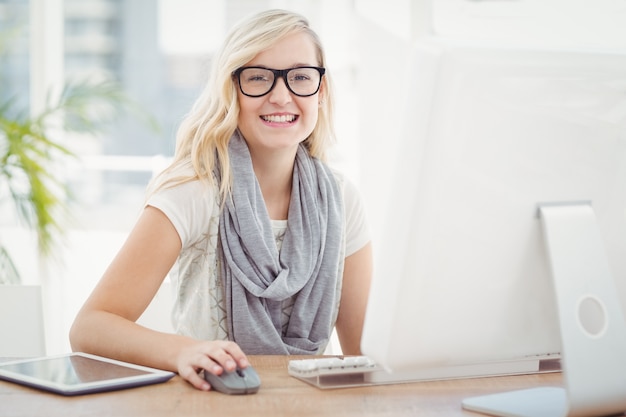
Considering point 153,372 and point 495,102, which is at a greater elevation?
point 495,102

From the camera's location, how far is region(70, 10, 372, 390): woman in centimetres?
186

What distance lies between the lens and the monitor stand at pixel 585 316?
106 centimetres

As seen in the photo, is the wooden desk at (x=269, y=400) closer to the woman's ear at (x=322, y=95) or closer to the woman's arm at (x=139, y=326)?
the woman's arm at (x=139, y=326)

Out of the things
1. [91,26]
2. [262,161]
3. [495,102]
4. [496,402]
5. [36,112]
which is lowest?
[496,402]

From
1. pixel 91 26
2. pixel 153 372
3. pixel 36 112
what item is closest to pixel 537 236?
pixel 153 372

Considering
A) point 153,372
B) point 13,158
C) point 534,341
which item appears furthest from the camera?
point 13,158

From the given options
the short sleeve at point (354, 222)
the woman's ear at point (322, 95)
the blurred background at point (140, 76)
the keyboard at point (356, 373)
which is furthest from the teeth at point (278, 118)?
the blurred background at point (140, 76)

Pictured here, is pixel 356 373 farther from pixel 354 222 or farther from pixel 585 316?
pixel 354 222

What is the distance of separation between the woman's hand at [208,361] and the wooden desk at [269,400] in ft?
0.06

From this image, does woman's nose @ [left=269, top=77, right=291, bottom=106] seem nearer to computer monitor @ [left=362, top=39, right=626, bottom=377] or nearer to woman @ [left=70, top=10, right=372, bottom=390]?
woman @ [left=70, top=10, right=372, bottom=390]

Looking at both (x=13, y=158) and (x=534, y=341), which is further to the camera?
(x=13, y=158)

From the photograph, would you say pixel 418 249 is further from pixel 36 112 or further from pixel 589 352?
pixel 36 112

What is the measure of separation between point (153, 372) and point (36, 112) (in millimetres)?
3552

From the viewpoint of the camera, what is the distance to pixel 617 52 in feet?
3.54
